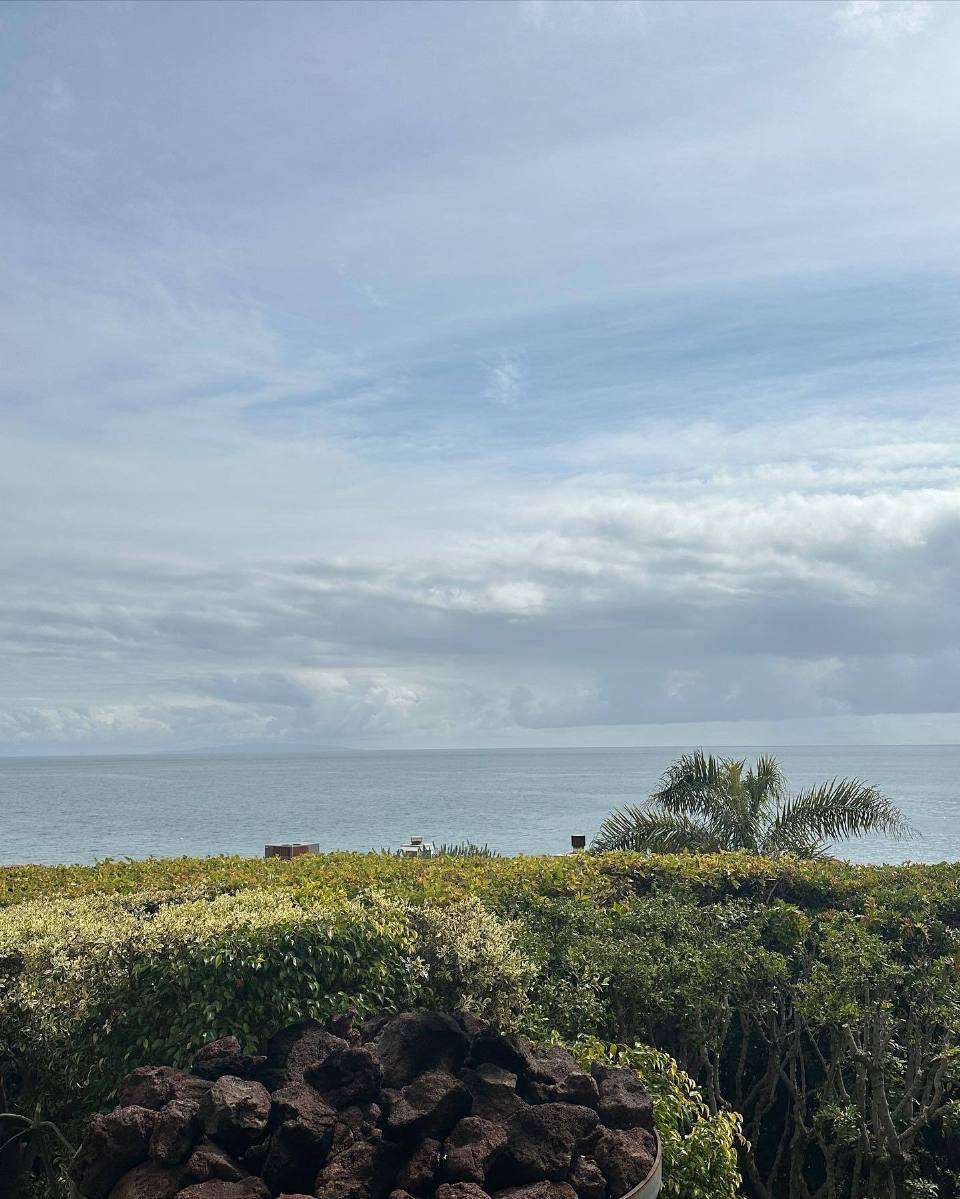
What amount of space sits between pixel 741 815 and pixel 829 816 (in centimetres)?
147

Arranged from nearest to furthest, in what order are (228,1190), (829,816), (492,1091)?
1. (228,1190)
2. (492,1091)
3. (829,816)

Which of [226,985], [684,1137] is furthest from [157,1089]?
[684,1137]

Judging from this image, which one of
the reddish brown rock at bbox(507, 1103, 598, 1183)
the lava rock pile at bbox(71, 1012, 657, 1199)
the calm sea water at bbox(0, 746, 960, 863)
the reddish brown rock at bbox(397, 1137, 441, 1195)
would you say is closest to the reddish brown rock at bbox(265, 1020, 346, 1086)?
the lava rock pile at bbox(71, 1012, 657, 1199)

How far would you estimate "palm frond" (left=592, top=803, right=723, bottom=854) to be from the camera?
49.3 feet

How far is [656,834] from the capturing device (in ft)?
49.5

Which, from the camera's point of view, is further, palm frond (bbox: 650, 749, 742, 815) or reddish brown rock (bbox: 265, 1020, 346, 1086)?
palm frond (bbox: 650, 749, 742, 815)

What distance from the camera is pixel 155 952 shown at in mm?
6195

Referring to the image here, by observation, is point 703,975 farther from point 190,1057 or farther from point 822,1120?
point 190,1057

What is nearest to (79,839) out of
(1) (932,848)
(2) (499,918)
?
(1) (932,848)

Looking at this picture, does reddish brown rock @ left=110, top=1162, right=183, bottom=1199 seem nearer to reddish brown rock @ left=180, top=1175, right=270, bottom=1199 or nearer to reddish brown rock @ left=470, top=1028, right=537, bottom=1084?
reddish brown rock @ left=180, top=1175, right=270, bottom=1199

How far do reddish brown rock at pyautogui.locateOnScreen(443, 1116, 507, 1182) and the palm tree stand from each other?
34.5 feet

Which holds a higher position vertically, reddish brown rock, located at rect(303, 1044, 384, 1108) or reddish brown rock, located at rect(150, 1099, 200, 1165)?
reddish brown rock, located at rect(303, 1044, 384, 1108)

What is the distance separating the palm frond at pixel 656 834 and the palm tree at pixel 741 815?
1 centimetres

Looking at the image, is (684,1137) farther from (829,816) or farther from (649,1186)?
(829,816)
